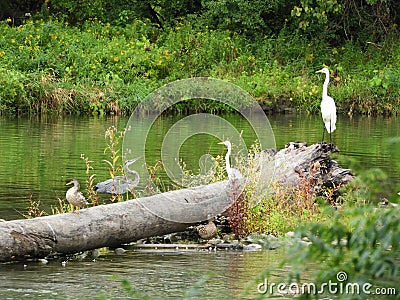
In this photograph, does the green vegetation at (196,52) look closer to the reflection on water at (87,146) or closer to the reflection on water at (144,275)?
the reflection on water at (87,146)

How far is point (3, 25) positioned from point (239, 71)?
8488 mm

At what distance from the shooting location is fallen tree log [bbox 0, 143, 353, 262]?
27.5 ft

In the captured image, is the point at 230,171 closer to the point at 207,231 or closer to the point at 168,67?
the point at 207,231

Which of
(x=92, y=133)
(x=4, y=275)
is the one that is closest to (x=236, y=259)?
(x=4, y=275)

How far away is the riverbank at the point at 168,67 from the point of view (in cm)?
2803

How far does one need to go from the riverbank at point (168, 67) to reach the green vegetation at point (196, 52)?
0.04 m

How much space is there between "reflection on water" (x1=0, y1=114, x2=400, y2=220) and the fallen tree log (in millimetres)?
1246

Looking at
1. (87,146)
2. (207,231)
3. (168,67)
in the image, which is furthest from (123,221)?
(168,67)

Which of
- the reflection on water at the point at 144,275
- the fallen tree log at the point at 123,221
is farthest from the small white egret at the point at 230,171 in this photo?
the reflection on water at the point at 144,275

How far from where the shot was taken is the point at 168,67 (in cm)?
3156

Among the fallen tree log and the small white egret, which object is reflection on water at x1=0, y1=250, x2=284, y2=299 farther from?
the small white egret

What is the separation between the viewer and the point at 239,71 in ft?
105

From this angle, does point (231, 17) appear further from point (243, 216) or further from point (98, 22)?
point (243, 216)

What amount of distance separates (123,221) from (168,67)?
74.3ft
